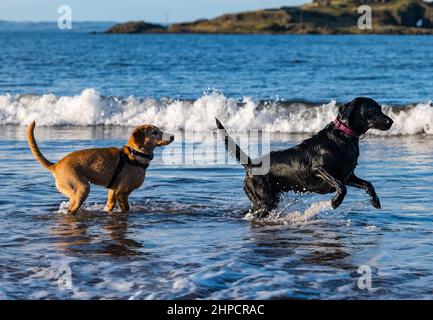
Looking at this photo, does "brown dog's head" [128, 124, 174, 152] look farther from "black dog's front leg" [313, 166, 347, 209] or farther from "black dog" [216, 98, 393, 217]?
"black dog's front leg" [313, 166, 347, 209]

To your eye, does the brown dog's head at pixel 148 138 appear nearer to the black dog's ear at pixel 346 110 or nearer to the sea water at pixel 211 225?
the sea water at pixel 211 225

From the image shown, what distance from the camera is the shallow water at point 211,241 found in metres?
6.66

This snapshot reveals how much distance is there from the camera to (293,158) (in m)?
9.12

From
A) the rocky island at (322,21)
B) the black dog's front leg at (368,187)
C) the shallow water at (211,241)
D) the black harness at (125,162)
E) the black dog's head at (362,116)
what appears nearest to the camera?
the shallow water at (211,241)

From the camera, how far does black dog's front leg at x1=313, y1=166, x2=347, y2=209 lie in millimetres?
8750

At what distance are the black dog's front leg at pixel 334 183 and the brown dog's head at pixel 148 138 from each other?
5.77 ft

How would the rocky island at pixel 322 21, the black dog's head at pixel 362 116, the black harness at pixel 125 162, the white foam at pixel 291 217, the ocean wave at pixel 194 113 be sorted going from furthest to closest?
1. the rocky island at pixel 322 21
2. the ocean wave at pixel 194 113
3. the black harness at pixel 125 162
4. the white foam at pixel 291 217
5. the black dog's head at pixel 362 116

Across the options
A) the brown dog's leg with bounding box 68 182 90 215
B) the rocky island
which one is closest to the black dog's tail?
the brown dog's leg with bounding box 68 182 90 215

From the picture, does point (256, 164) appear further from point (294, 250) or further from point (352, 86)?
point (352, 86)

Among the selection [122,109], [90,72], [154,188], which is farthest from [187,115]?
[90,72]

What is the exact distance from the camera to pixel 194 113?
66.4 ft

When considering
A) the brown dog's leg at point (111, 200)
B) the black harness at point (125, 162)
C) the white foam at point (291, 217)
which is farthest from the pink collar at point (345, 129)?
the brown dog's leg at point (111, 200)

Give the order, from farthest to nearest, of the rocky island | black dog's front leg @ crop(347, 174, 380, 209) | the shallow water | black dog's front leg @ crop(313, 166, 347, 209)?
the rocky island, black dog's front leg @ crop(347, 174, 380, 209), black dog's front leg @ crop(313, 166, 347, 209), the shallow water

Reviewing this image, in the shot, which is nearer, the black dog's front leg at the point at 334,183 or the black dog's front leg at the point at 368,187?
the black dog's front leg at the point at 334,183
